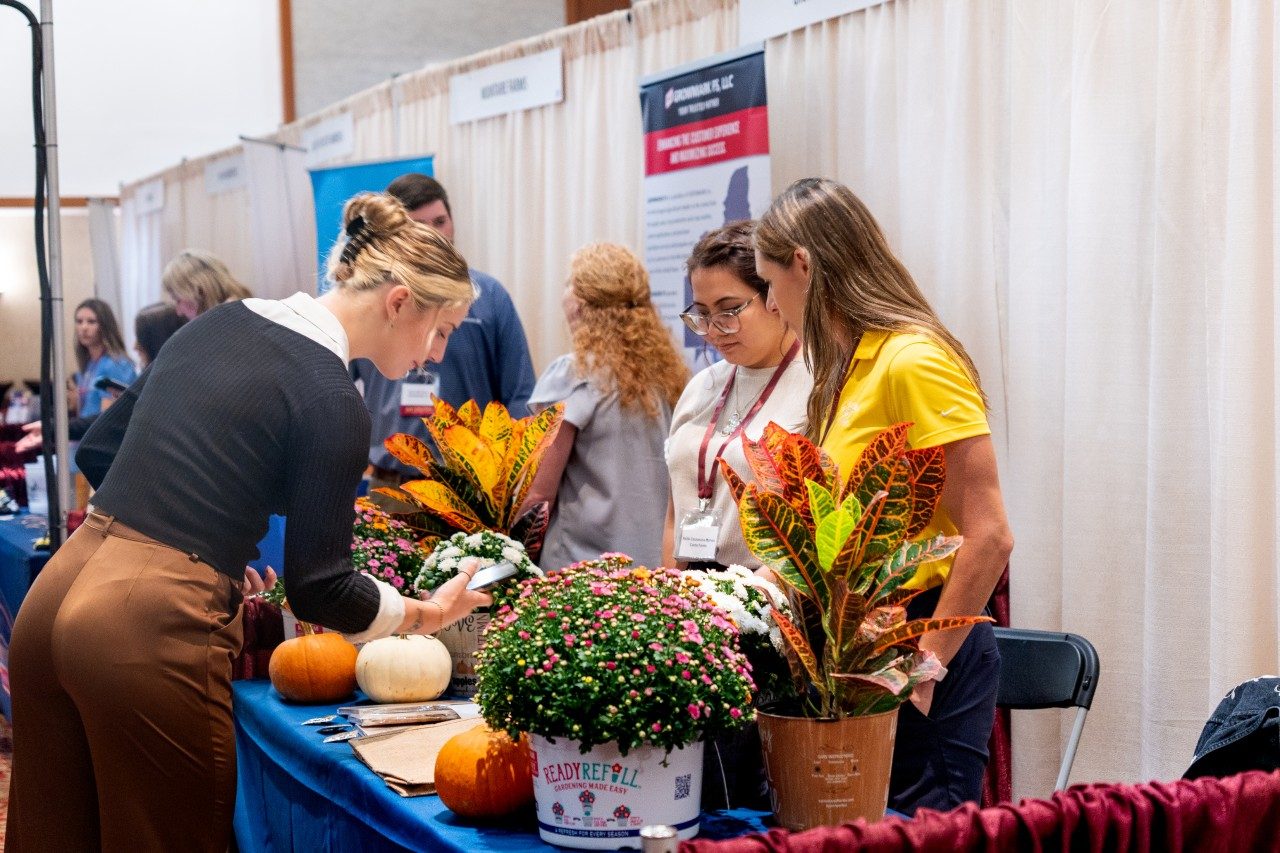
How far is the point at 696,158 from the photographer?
4.02m

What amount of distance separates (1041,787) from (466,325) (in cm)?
207

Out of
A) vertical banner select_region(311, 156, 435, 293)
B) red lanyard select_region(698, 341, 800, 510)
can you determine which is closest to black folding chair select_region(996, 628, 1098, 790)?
red lanyard select_region(698, 341, 800, 510)

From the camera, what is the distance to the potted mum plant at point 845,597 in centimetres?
139

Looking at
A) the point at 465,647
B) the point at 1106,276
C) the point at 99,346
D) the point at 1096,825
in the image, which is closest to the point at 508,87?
the point at 99,346

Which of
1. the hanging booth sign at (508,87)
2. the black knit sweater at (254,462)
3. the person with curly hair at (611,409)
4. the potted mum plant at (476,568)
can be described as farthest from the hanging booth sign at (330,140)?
the black knit sweater at (254,462)

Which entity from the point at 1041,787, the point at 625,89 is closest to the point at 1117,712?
the point at 1041,787

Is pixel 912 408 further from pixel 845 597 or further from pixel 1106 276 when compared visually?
pixel 1106 276

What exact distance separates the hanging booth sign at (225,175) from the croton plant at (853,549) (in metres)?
6.70

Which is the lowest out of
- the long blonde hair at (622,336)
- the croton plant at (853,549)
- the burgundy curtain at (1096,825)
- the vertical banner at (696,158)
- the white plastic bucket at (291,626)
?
the white plastic bucket at (291,626)

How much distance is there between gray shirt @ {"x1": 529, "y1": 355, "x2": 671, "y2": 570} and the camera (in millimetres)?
3230

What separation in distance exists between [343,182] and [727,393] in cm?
355

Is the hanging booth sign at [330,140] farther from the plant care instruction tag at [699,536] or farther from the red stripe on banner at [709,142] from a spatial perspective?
the plant care instruction tag at [699,536]

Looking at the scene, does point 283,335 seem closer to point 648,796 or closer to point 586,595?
point 586,595

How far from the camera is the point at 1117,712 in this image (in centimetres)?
297
